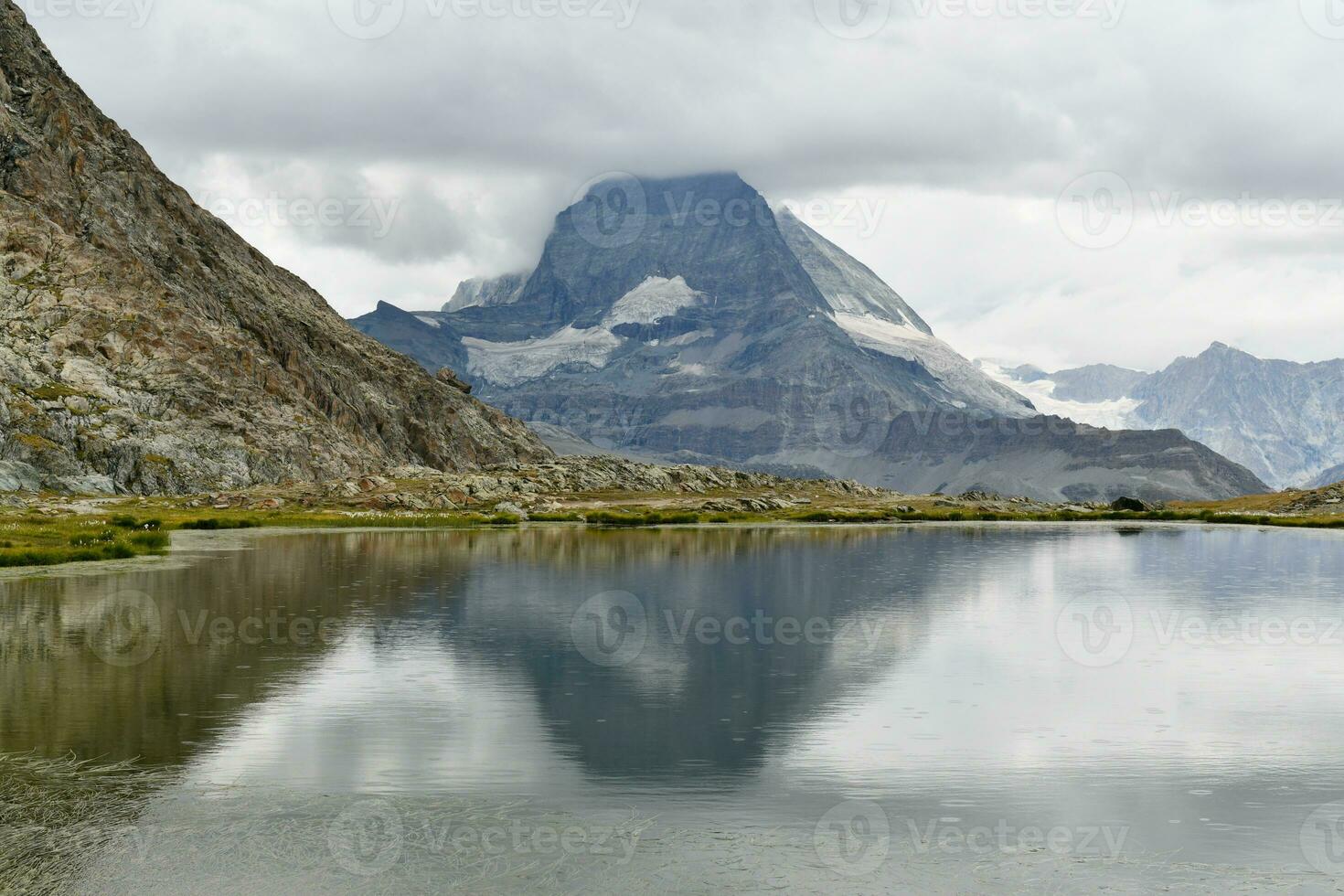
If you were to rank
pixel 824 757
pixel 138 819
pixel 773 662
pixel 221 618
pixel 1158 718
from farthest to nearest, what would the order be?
pixel 221 618
pixel 773 662
pixel 1158 718
pixel 824 757
pixel 138 819

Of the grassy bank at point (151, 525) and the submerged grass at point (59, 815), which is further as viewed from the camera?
the grassy bank at point (151, 525)

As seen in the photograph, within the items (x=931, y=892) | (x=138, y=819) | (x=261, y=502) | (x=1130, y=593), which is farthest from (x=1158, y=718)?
(x=261, y=502)

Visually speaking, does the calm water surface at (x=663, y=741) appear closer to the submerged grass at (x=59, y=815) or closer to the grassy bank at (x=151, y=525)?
the submerged grass at (x=59, y=815)

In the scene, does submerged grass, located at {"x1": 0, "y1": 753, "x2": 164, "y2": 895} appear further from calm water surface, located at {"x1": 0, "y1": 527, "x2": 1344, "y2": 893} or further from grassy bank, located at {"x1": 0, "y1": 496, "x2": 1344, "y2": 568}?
grassy bank, located at {"x1": 0, "y1": 496, "x2": 1344, "y2": 568}

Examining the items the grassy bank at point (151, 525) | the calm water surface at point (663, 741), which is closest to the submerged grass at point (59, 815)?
the calm water surface at point (663, 741)

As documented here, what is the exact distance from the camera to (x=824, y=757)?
3756cm

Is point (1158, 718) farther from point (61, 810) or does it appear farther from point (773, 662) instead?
point (61, 810)

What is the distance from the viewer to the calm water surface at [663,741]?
27.8 m

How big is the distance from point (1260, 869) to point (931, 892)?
7.68 m

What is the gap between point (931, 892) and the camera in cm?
2600

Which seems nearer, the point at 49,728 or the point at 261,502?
the point at 49,728

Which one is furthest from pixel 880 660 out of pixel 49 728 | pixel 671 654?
pixel 49 728

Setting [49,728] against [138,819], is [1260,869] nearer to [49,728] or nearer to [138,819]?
[138,819]

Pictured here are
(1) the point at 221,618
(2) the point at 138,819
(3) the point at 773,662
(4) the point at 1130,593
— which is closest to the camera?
(2) the point at 138,819
